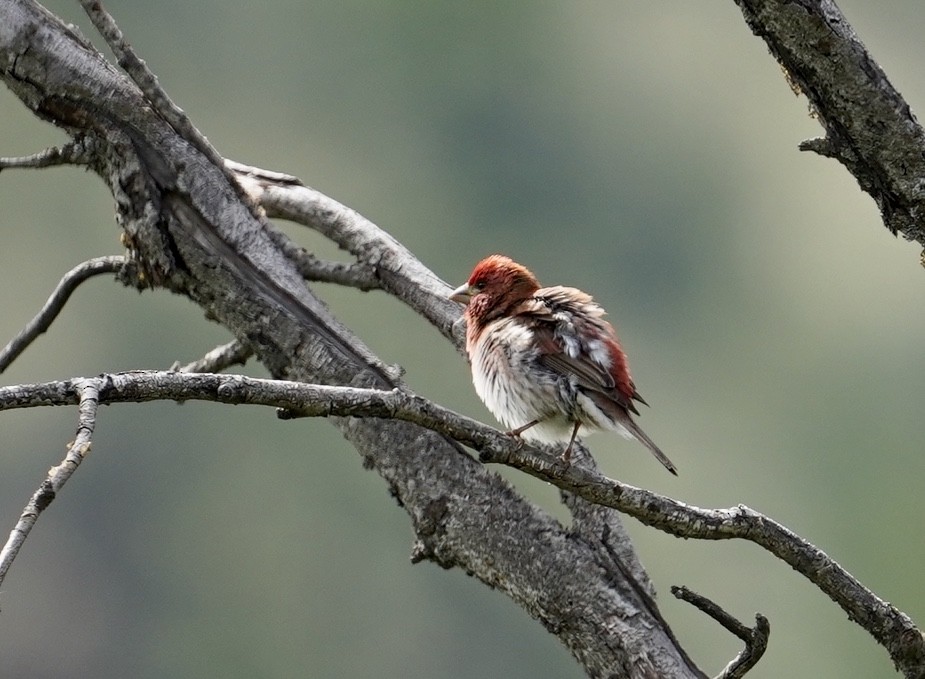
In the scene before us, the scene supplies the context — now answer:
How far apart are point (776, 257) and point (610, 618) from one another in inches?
2383

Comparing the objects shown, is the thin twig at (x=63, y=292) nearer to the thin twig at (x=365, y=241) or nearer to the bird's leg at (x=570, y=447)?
the thin twig at (x=365, y=241)

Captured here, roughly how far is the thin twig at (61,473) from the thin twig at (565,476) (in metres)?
0.13

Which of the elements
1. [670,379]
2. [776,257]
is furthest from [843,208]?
[670,379]

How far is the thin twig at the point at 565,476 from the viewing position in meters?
3.60

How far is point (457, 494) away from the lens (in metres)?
4.89

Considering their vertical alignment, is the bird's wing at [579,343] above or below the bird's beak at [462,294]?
below

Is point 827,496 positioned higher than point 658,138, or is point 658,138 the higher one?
point 658,138

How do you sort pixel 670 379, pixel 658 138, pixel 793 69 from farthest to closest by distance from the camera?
pixel 658 138, pixel 670 379, pixel 793 69

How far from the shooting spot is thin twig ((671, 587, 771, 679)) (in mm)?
3938

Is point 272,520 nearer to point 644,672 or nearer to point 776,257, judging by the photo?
point 776,257

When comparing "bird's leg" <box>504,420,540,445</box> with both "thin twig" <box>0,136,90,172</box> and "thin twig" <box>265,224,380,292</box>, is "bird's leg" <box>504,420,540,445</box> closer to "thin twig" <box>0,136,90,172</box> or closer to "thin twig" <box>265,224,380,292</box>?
"thin twig" <box>265,224,380,292</box>

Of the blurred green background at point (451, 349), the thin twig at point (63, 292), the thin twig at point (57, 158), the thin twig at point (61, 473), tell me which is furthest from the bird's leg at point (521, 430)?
the blurred green background at point (451, 349)

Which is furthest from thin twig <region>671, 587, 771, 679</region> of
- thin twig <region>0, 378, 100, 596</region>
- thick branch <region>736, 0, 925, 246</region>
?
thin twig <region>0, 378, 100, 596</region>

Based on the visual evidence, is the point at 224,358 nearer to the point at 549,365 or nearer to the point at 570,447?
the point at 549,365
